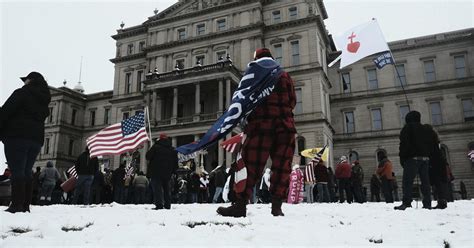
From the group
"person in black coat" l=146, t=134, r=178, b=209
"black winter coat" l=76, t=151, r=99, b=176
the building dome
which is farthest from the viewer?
the building dome

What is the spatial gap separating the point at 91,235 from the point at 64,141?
2002 inches

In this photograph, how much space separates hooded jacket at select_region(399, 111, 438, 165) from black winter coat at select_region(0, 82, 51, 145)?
22.4 feet

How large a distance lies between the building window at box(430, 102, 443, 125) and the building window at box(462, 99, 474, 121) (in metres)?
2.17

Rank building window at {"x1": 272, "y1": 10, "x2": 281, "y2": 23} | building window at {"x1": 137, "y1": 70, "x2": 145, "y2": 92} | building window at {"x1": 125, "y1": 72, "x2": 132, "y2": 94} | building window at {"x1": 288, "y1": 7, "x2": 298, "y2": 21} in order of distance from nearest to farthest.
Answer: building window at {"x1": 288, "y1": 7, "x2": 298, "y2": 21} < building window at {"x1": 272, "y1": 10, "x2": 281, "y2": 23} < building window at {"x1": 137, "y1": 70, "x2": 145, "y2": 92} < building window at {"x1": 125, "y1": 72, "x2": 132, "y2": 94}

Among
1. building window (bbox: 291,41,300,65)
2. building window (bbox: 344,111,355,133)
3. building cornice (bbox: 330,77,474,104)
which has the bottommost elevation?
building window (bbox: 344,111,355,133)

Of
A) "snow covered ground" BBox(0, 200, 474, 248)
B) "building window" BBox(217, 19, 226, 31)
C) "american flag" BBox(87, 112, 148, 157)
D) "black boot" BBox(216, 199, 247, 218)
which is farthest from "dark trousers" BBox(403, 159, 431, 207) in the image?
"building window" BBox(217, 19, 226, 31)

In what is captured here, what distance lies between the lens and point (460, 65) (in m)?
37.1

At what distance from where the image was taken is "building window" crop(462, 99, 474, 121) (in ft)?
117

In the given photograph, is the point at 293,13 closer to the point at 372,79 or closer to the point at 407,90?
the point at 372,79

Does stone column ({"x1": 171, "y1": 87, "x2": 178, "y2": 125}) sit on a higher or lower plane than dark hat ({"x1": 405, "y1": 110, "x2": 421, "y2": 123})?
higher

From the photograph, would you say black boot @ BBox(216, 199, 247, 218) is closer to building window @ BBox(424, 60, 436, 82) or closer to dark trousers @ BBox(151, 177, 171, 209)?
dark trousers @ BBox(151, 177, 171, 209)

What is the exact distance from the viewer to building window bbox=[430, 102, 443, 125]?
36594 millimetres

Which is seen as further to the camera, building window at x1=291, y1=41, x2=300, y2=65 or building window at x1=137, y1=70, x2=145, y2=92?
building window at x1=137, y1=70, x2=145, y2=92

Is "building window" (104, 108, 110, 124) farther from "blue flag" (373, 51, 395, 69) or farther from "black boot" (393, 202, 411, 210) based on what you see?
"black boot" (393, 202, 411, 210)
